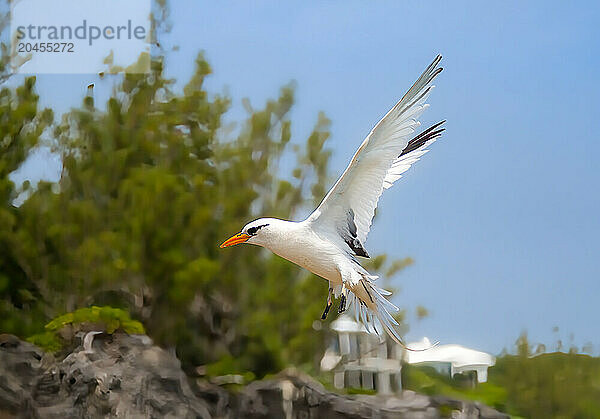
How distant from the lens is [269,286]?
114 inches

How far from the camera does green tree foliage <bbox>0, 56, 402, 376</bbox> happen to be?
2.89 m

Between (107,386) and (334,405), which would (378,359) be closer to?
(334,405)

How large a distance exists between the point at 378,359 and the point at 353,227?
1303 millimetres

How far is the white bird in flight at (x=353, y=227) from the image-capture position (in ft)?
4.90

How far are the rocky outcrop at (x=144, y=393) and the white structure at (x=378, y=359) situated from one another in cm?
7

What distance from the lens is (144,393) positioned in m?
2.59

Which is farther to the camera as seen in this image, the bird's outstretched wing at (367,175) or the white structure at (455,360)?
the white structure at (455,360)

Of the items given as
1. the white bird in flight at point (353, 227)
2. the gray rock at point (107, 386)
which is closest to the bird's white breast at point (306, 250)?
the white bird in flight at point (353, 227)

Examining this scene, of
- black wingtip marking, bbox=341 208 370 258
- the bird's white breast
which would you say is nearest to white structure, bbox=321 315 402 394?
black wingtip marking, bbox=341 208 370 258

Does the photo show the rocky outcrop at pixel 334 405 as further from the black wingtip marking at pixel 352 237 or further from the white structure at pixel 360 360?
the black wingtip marking at pixel 352 237

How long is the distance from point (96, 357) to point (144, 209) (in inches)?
21.6

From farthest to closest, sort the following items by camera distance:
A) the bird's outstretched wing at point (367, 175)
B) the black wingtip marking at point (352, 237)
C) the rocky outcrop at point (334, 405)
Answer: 1. the rocky outcrop at point (334, 405)
2. the black wingtip marking at point (352, 237)
3. the bird's outstretched wing at point (367, 175)

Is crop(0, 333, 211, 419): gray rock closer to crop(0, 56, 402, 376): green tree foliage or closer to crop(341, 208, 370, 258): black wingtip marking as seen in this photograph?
crop(0, 56, 402, 376): green tree foliage

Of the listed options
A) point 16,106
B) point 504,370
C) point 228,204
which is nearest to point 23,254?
point 16,106
